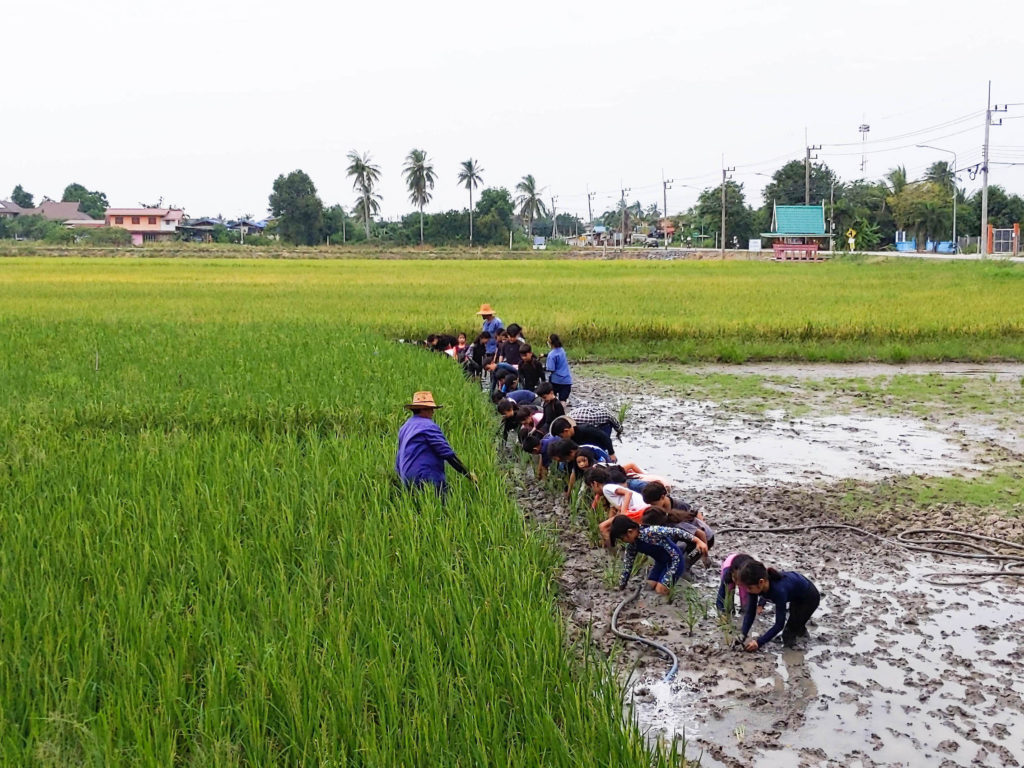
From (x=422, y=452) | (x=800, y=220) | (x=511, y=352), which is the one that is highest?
(x=800, y=220)

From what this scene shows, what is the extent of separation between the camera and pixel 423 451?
6.00 meters

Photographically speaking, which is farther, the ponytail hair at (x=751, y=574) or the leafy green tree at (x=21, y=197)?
the leafy green tree at (x=21, y=197)

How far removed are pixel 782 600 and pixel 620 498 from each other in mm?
1496

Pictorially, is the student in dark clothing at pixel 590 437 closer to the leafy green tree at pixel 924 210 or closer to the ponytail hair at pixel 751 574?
the ponytail hair at pixel 751 574

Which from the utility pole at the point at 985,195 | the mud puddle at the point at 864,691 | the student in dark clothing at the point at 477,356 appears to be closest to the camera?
the mud puddle at the point at 864,691

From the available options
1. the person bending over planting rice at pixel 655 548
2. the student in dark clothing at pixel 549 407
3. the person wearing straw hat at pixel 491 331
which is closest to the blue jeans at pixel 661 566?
the person bending over planting rice at pixel 655 548

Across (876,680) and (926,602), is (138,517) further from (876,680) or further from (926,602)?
(926,602)

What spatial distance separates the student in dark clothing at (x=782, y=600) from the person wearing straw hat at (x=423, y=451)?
202 centimetres

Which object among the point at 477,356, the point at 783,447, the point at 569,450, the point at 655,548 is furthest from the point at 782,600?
the point at 477,356

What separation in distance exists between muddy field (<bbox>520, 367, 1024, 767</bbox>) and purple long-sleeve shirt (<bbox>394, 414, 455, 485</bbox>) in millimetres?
944

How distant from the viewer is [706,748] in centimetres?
364

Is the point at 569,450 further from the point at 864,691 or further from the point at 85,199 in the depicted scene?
the point at 85,199

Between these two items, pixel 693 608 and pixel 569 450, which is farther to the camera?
pixel 569 450

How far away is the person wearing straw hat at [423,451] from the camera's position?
5812 mm
